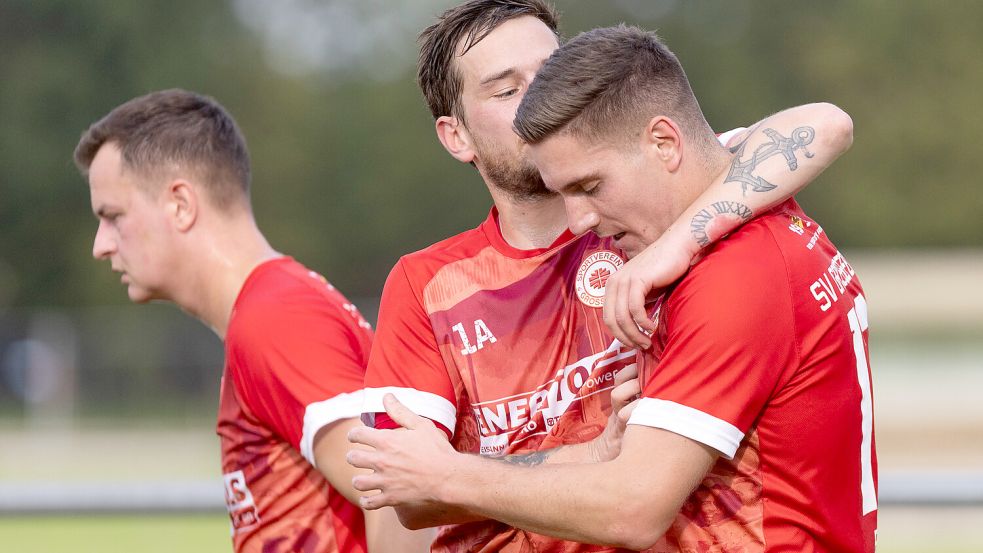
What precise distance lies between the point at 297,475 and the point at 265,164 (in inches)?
1320

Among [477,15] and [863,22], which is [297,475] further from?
[863,22]

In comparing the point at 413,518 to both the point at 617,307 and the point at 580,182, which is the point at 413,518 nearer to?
the point at 617,307

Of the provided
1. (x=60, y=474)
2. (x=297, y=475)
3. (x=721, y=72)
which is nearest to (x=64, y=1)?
(x=721, y=72)

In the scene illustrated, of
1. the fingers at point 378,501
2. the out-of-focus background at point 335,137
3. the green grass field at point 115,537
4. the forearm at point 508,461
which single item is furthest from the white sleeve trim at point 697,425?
the out-of-focus background at point 335,137

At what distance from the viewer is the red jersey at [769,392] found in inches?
102

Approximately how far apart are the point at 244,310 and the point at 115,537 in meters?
7.96

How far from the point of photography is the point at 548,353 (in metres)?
3.14

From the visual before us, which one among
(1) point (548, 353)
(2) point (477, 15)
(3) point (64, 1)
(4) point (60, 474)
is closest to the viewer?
(1) point (548, 353)

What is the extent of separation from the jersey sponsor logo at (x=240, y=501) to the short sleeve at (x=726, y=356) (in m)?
1.84

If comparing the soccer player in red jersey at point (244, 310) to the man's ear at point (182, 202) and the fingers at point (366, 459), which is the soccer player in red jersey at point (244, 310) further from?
the fingers at point (366, 459)

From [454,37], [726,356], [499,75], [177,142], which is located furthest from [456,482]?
[177,142]

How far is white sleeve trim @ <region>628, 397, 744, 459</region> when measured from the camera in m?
2.57

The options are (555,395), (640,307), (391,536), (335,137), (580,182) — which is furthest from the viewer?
(335,137)

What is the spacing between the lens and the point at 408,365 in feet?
10.5
